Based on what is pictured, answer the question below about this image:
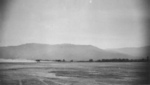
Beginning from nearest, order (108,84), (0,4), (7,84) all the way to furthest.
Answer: (7,84), (108,84), (0,4)

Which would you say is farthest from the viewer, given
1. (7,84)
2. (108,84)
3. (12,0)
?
(12,0)

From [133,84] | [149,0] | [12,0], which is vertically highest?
[12,0]

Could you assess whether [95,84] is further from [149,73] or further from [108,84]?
[149,73]

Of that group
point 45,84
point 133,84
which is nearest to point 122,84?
point 133,84

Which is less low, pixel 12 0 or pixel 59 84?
pixel 12 0

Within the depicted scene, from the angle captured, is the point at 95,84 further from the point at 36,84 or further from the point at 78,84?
the point at 36,84

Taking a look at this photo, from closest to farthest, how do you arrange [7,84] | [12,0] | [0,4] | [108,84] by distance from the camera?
[7,84], [108,84], [0,4], [12,0]

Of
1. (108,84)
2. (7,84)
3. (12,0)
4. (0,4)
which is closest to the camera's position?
(7,84)

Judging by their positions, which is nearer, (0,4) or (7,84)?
(7,84)

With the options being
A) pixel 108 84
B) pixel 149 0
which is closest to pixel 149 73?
pixel 108 84
